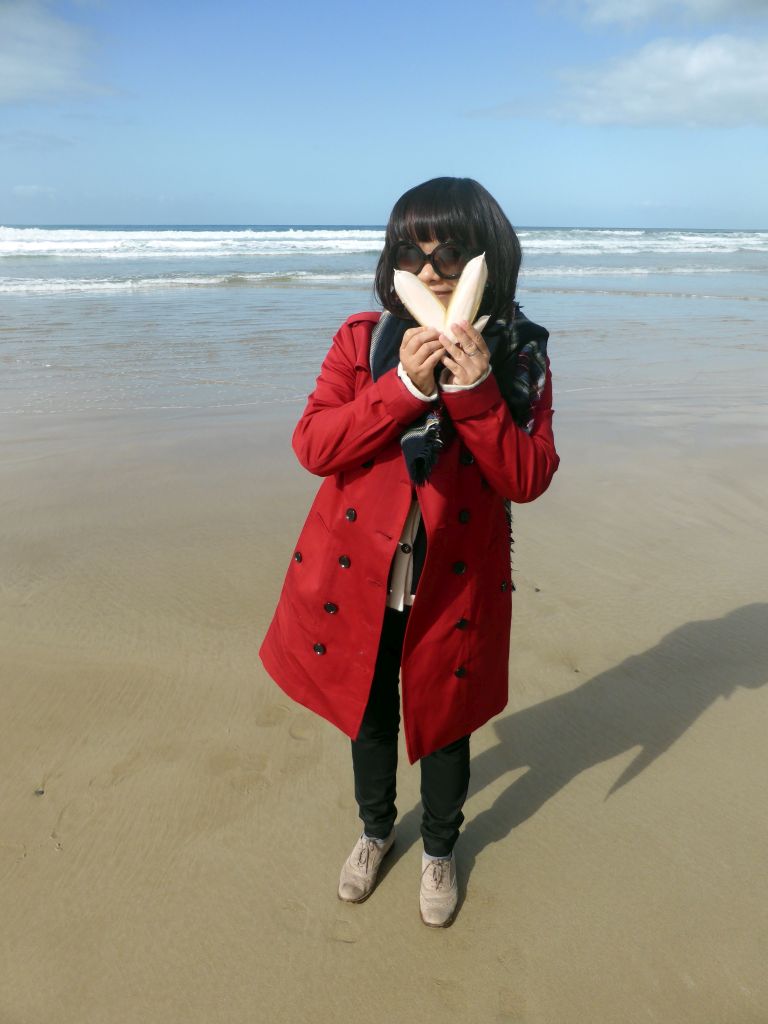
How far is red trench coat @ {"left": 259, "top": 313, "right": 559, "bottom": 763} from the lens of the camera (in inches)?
66.6

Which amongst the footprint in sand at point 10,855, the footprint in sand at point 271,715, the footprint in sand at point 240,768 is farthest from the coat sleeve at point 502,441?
the footprint in sand at point 10,855

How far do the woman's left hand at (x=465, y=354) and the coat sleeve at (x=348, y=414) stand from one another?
0.33ft

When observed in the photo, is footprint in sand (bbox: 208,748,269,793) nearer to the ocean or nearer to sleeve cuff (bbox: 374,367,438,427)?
sleeve cuff (bbox: 374,367,438,427)

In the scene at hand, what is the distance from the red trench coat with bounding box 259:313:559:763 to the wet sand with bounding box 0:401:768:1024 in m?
0.63

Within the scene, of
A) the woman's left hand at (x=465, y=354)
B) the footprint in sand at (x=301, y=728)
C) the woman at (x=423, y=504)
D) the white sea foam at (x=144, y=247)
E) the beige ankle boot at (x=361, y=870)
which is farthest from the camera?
the white sea foam at (x=144, y=247)

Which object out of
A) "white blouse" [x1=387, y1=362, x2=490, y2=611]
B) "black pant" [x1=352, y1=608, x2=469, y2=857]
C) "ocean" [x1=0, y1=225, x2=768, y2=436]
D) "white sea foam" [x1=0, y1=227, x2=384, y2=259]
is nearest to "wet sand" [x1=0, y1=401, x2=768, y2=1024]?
"black pant" [x1=352, y1=608, x2=469, y2=857]

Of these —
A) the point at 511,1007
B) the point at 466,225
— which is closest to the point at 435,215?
the point at 466,225

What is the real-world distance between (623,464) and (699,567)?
5.34 feet

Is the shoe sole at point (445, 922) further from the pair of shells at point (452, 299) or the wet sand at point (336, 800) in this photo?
the pair of shells at point (452, 299)

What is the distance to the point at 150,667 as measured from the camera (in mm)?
3270

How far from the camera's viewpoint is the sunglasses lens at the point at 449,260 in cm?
168

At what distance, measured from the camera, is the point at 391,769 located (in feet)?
7.38

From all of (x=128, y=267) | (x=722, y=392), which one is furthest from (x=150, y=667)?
(x=128, y=267)

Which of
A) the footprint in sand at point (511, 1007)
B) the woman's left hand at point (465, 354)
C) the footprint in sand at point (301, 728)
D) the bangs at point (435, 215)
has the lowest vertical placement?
the footprint in sand at point (511, 1007)
